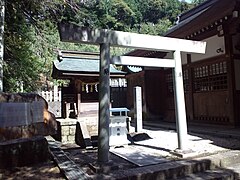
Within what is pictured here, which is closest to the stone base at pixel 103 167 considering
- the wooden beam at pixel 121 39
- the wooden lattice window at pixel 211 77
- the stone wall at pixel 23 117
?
the stone wall at pixel 23 117

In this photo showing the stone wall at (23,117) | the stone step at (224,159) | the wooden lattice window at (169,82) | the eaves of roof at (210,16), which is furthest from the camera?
the wooden lattice window at (169,82)

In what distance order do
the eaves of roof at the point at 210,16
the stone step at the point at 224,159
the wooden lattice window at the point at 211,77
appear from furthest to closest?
the wooden lattice window at the point at 211,77 → the eaves of roof at the point at 210,16 → the stone step at the point at 224,159

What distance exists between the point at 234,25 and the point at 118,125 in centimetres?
501

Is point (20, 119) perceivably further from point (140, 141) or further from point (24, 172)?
point (140, 141)

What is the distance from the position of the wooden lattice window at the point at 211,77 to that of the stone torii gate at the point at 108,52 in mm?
3787

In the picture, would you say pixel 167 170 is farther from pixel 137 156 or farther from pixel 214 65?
pixel 214 65

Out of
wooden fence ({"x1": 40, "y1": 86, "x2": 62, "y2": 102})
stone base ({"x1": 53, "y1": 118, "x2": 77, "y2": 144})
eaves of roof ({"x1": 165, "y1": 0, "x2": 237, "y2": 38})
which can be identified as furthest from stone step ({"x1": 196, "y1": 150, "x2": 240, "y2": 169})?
wooden fence ({"x1": 40, "y1": 86, "x2": 62, "y2": 102})

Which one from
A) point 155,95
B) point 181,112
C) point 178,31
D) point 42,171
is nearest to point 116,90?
point 155,95

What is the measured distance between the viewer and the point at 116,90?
720 inches

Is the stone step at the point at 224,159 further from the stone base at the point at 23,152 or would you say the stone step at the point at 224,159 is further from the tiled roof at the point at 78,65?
the tiled roof at the point at 78,65

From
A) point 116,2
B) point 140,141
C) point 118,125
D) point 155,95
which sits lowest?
point 140,141

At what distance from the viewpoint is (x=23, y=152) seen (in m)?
4.42

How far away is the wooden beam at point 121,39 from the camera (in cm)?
436

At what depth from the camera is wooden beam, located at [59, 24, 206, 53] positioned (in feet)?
14.3
